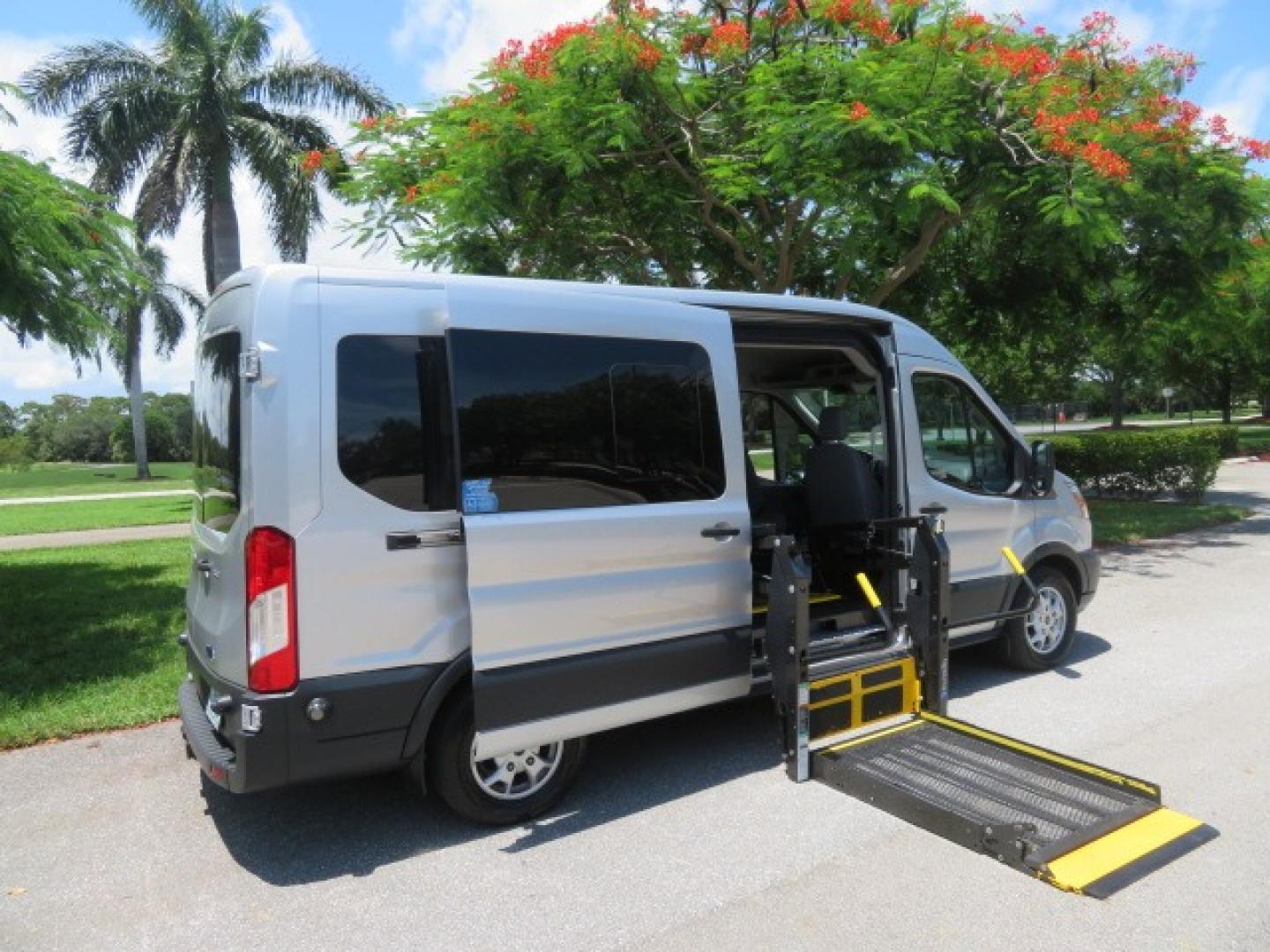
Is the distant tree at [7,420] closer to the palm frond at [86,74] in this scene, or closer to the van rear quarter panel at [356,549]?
the palm frond at [86,74]

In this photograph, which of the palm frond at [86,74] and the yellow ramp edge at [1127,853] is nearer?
the yellow ramp edge at [1127,853]

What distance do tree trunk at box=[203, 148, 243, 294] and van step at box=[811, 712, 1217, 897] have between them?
58.6 feet

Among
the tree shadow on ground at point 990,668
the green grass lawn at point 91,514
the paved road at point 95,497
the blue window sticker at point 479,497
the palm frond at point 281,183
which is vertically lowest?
the tree shadow on ground at point 990,668

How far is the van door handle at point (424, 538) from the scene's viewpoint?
11.7ft

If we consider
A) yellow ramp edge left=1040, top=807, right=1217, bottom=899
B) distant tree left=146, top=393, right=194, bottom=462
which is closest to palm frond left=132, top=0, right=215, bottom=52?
yellow ramp edge left=1040, top=807, right=1217, bottom=899

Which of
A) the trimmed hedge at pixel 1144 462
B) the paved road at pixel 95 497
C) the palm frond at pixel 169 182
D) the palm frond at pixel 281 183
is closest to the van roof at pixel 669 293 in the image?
the trimmed hedge at pixel 1144 462

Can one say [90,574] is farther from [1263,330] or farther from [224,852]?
[1263,330]

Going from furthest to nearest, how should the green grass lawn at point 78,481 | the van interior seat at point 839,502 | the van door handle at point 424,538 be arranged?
the green grass lawn at point 78,481, the van interior seat at point 839,502, the van door handle at point 424,538

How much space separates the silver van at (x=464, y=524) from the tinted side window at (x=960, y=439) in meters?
1.00

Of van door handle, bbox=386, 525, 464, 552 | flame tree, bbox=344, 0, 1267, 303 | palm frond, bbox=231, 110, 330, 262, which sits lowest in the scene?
van door handle, bbox=386, 525, 464, 552

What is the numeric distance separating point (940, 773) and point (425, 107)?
9648 mm

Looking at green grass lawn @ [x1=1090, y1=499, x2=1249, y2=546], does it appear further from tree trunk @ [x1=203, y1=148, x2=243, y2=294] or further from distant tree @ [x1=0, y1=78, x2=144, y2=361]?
tree trunk @ [x1=203, y1=148, x2=243, y2=294]

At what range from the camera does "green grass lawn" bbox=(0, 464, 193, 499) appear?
2822 centimetres

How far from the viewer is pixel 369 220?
36.6 feet
